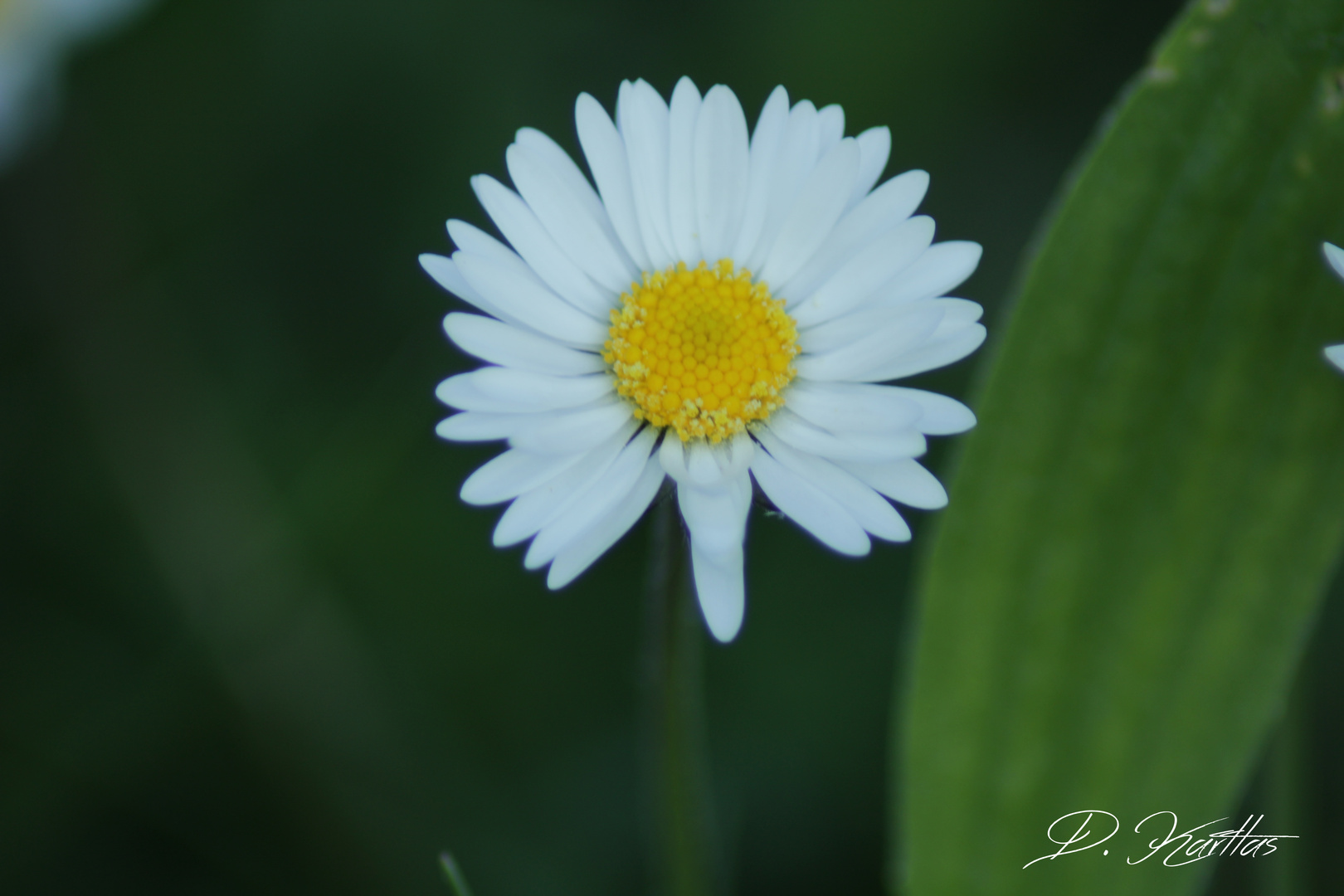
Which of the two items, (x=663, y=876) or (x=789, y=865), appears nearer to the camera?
(x=663, y=876)

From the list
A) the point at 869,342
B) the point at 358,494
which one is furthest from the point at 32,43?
the point at 869,342

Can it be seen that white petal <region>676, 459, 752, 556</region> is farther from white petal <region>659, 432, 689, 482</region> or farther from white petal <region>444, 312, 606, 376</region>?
white petal <region>444, 312, 606, 376</region>

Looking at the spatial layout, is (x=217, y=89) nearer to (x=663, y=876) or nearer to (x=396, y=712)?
(x=396, y=712)

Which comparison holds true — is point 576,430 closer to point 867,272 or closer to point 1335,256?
point 867,272

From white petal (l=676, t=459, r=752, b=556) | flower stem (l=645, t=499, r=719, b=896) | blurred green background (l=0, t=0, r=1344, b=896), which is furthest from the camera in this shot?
blurred green background (l=0, t=0, r=1344, b=896)

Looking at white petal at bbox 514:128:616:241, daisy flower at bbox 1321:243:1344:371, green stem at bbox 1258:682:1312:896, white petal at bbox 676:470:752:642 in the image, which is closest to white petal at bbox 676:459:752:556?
white petal at bbox 676:470:752:642

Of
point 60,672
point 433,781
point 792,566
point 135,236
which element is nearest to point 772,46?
point 792,566

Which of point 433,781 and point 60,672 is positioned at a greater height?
point 60,672
